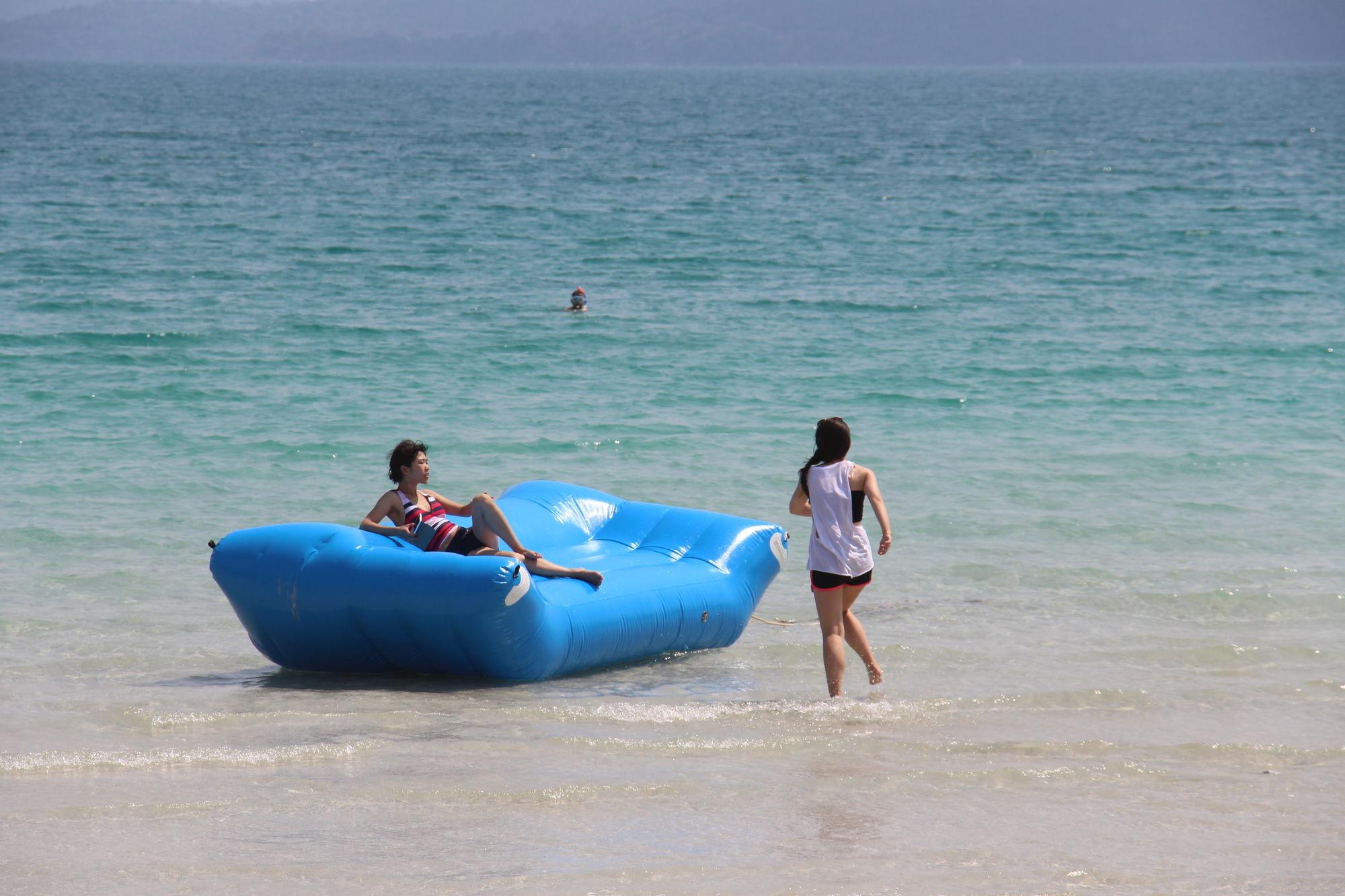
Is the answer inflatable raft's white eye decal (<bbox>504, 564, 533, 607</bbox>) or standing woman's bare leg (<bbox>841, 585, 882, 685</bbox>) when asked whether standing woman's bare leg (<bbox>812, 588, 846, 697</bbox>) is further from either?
inflatable raft's white eye decal (<bbox>504, 564, 533, 607</bbox>)

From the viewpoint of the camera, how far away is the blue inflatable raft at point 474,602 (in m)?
6.50

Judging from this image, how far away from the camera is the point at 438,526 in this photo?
23.0 ft

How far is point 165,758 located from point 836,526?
292cm

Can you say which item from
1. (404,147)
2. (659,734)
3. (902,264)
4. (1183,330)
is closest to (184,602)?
(659,734)

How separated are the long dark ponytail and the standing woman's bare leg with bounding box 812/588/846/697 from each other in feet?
1.60

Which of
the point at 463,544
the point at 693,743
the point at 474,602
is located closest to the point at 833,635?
the point at 693,743

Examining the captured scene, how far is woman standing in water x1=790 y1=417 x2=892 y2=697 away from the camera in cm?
639

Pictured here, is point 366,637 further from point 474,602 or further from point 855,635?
point 855,635

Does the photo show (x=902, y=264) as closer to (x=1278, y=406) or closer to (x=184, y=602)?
(x=1278, y=406)

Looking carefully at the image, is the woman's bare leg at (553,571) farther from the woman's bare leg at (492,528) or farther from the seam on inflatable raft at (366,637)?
the seam on inflatable raft at (366,637)

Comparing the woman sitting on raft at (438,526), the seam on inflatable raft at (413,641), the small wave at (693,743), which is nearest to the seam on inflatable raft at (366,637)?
the seam on inflatable raft at (413,641)

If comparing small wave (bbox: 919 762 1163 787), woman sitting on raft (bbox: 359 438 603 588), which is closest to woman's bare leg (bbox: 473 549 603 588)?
woman sitting on raft (bbox: 359 438 603 588)

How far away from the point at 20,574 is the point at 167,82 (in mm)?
106712

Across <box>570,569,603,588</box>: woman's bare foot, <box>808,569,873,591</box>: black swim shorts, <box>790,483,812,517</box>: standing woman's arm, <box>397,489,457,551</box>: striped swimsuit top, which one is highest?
<box>790,483,812,517</box>: standing woman's arm
